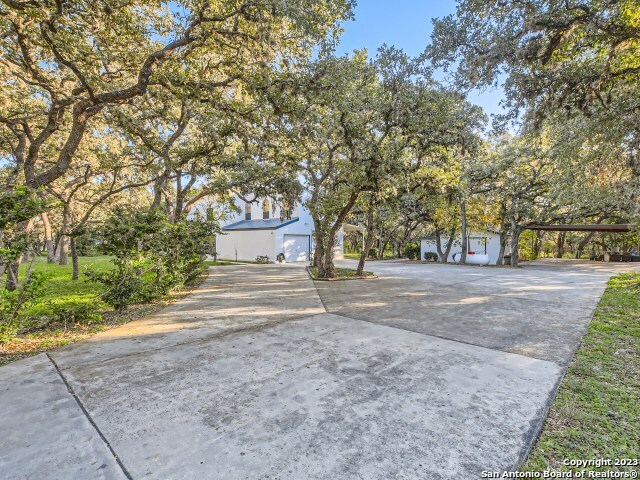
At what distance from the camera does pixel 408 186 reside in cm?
1030

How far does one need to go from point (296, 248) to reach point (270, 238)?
2159 mm

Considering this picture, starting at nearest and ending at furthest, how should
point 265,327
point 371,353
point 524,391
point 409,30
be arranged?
point 524,391
point 371,353
point 265,327
point 409,30

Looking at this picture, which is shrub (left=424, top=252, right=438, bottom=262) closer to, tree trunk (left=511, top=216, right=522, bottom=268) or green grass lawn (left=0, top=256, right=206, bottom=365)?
tree trunk (left=511, top=216, right=522, bottom=268)

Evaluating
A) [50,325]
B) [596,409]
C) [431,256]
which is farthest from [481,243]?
[50,325]

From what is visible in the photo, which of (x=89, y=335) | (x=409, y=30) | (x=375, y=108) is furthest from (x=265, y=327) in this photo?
(x=409, y=30)

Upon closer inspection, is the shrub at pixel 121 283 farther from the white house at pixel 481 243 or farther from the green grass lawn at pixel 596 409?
the white house at pixel 481 243

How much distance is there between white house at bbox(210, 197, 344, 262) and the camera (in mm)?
20250

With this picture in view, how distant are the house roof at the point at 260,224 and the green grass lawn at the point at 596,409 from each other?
1749 centimetres

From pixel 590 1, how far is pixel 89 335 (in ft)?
31.2

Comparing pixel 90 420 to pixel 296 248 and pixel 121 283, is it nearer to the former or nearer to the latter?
pixel 121 283

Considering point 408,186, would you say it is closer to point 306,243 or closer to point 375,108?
point 375,108

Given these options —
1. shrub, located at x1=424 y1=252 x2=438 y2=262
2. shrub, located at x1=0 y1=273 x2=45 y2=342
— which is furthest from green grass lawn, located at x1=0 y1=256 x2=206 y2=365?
shrub, located at x1=424 y1=252 x2=438 y2=262

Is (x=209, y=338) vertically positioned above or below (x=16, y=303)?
below

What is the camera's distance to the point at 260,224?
2230 cm
